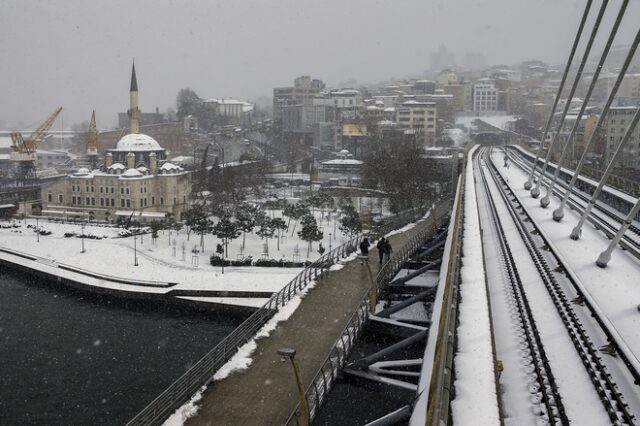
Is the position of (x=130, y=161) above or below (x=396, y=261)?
above

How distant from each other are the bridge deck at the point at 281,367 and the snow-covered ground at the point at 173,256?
6.35 metres

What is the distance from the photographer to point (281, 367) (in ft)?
14.0

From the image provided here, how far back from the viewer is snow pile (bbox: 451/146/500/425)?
99.3 inches

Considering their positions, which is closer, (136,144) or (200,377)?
(200,377)

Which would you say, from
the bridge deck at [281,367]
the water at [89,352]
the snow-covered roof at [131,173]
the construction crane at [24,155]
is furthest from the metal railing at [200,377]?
the construction crane at [24,155]

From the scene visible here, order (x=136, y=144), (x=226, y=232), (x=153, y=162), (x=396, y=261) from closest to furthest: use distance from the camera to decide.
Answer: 1. (x=396, y=261)
2. (x=226, y=232)
3. (x=153, y=162)
4. (x=136, y=144)

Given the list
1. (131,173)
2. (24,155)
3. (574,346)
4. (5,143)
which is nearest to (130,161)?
(131,173)

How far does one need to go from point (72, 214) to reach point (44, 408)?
19377 mm

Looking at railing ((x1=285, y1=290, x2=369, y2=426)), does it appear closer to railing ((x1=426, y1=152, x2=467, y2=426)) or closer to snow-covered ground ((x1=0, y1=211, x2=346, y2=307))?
railing ((x1=426, y1=152, x2=467, y2=426))

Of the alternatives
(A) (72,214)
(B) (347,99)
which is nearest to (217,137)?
(B) (347,99)

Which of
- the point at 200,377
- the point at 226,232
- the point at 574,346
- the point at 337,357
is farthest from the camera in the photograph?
the point at 226,232

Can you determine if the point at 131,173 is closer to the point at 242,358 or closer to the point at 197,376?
the point at 242,358

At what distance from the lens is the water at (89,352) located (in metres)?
7.70

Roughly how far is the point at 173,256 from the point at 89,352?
662 cm
